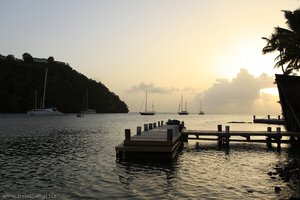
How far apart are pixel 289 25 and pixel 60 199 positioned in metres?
31.0

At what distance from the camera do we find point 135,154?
25234mm

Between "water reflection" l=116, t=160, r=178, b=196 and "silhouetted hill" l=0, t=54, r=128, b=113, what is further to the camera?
"silhouetted hill" l=0, t=54, r=128, b=113

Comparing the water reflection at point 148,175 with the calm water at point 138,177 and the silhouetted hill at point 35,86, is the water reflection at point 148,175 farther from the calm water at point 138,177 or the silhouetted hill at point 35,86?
the silhouetted hill at point 35,86

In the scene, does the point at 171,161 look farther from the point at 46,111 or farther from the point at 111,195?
the point at 46,111

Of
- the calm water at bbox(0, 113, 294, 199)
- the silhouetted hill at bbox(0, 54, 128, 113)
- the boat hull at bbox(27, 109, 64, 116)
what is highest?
the silhouetted hill at bbox(0, 54, 128, 113)

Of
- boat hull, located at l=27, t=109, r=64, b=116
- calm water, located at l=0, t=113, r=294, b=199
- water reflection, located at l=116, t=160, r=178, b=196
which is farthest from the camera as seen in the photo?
boat hull, located at l=27, t=109, r=64, b=116

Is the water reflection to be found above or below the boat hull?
below

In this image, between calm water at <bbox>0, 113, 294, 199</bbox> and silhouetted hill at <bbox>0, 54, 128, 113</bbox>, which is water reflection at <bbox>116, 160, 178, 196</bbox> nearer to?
calm water at <bbox>0, 113, 294, 199</bbox>

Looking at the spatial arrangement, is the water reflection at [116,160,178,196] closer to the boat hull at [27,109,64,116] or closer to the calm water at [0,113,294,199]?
the calm water at [0,113,294,199]

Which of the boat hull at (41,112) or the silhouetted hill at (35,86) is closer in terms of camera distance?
the boat hull at (41,112)

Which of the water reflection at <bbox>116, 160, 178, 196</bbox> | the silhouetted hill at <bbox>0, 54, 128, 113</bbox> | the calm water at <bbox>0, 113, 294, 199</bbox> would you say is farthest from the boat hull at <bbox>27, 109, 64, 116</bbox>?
the water reflection at <bbox>116, 160, 178, 196</bbox>

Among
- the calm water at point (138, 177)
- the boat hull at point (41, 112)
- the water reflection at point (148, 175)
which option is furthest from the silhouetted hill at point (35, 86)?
the water reflection at point (148, 175)

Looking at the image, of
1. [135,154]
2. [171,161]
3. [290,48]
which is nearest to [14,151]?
[135,154]

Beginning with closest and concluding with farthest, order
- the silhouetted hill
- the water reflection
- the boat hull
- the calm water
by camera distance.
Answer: the calm water < the water reflection < the boat hull < the silhouetted hill
